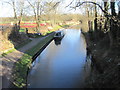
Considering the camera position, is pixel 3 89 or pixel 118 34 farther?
pixel 118 34

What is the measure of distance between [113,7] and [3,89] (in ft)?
32.2

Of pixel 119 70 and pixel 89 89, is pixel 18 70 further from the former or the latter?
pixel 119 70

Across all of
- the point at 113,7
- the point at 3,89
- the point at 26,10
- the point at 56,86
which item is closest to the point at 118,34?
the point at 113,7

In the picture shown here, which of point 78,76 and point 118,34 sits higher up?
point 118,34

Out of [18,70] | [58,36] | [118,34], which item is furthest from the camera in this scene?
[58,36]

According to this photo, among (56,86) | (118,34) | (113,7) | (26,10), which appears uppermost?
(26,10)

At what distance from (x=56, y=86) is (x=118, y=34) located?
620cm

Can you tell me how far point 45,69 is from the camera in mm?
12938

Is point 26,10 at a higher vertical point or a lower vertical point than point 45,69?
higher

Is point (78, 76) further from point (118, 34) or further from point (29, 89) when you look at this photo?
point (118, 34)

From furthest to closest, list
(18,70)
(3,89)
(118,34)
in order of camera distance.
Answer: (118,34) < (18,70) < (3,89)

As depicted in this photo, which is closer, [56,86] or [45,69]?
[56,86]

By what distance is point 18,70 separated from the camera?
1016 centimetres

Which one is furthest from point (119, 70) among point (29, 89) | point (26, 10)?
point (26, 10)
